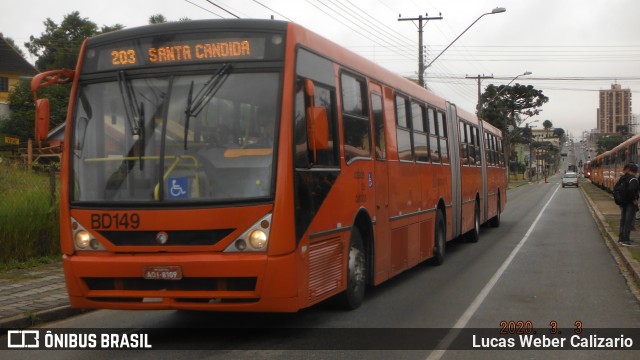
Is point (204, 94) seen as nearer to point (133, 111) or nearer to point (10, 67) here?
point (133, 111)

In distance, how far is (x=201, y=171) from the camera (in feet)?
22.4

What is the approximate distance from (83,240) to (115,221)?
1.40ft

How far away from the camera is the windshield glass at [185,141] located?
6820mm

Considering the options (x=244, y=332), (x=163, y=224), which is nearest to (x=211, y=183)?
(x=163, y=224)

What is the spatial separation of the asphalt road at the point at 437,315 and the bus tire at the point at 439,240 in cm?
22

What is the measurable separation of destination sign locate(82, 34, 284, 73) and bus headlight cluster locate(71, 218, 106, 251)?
158 centimetres

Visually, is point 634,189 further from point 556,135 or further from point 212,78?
point 556,135

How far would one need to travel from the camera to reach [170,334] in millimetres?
7836

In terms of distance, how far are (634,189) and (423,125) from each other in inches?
229

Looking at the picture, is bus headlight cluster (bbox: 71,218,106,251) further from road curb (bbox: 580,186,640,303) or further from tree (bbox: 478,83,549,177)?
tree (bbox: 478,83,549,177)

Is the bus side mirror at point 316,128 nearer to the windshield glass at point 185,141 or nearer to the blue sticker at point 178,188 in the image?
the windshield glass at point 185,141

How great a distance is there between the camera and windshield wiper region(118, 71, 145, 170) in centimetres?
702

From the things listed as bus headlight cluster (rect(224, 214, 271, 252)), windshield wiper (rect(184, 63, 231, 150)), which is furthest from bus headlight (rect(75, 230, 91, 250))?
bus headlight cluster (rect(224, 214, 271, 252))

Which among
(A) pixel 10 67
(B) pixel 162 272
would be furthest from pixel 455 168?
(A) pixel 10 67
